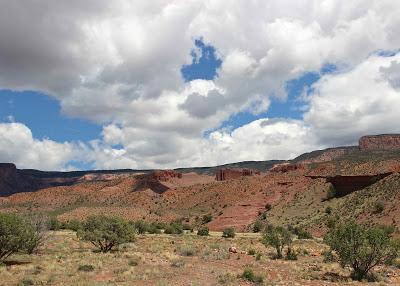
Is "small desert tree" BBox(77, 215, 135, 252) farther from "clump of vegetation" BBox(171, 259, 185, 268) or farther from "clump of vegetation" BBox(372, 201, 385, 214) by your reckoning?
"clump of vegetation" BBox(372, 201, 385, 214)

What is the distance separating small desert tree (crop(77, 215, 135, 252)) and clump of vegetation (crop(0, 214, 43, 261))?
231 inches

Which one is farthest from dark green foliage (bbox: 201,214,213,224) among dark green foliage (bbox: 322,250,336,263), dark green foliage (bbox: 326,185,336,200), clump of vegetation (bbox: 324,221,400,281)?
clump of vegetation (bbox: 324,221,400,281)

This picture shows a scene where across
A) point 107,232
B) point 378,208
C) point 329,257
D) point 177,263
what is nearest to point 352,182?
point 378,208

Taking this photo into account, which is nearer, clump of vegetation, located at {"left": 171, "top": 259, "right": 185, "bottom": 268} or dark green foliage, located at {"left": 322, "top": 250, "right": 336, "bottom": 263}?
dark green foliage, located at {"left": 322, "top": 250, "right": 336, "bottom": 263}

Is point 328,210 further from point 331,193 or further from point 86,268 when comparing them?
point 86,268

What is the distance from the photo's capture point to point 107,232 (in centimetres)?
3941

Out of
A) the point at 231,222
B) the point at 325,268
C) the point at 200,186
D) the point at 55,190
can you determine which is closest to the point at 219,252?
the point at 325,268

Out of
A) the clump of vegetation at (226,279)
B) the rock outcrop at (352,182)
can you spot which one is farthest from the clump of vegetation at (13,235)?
the rock outcrop at (352,182)

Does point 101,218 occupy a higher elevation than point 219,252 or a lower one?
higher

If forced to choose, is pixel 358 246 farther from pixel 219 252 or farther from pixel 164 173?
pixel 164 173

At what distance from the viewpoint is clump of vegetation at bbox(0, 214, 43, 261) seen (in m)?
30.5

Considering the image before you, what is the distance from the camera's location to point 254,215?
271 ft

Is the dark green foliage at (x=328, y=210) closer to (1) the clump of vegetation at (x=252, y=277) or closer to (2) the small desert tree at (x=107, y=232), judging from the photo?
(2) the small desert tree at (x=107, y=232)

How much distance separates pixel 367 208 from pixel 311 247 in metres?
22.9
